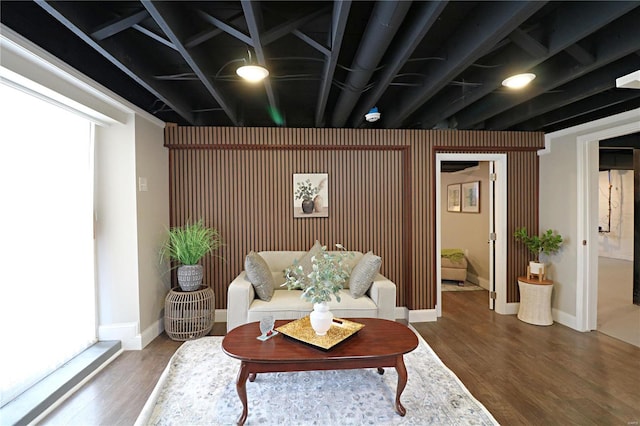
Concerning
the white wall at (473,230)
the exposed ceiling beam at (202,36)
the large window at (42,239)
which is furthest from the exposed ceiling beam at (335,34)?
the white wall at (473,230)

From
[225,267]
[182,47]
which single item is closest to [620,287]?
[225,267]

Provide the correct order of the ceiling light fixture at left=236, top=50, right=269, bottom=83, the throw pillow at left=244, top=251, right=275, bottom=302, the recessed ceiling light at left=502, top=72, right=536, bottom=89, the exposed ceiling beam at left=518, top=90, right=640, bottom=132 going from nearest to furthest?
the ceiling light fixture at left=236, top=50, right=269, bottom=83
the recessed ceiling light at left=502, top=72, right=536, bottom=89
the exposed ceiling beam at left=518, top=90, right=640, bottom=132
the throw pillow at left=244, top=251, right=275, bottom=302

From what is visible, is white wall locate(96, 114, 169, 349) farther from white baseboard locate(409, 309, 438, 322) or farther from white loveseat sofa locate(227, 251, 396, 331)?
white baseboard locate(409, 309, 438, 322)

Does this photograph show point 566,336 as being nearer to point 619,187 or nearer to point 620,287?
point 620,287

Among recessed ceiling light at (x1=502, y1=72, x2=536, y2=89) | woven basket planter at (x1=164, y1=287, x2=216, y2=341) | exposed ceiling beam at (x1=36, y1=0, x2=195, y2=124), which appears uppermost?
exposed ceiling beam at (x1=36, y1=0, x2=195, y2=124)

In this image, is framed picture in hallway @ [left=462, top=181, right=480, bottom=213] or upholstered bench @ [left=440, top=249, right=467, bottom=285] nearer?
upholstered bench @ [left=440, top=249, right=467, bottom=285]

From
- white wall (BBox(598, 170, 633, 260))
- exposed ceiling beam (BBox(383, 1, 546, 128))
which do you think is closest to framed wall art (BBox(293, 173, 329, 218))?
exposed ceiling beam (BBox(383, 1, 546, 128))

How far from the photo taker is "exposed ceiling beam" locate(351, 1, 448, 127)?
5.39 ft

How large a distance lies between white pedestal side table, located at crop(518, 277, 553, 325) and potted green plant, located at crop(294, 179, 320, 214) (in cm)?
291

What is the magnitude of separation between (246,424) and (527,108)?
3.92m

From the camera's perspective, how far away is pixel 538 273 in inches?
152

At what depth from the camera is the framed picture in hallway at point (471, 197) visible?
5723 millimetres

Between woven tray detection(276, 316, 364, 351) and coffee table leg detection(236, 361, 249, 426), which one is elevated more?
woven tray detection(276, 316, 364, 351)

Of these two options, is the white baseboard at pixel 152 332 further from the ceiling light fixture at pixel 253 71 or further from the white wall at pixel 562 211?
Result: the white wall at pixel 562 211
